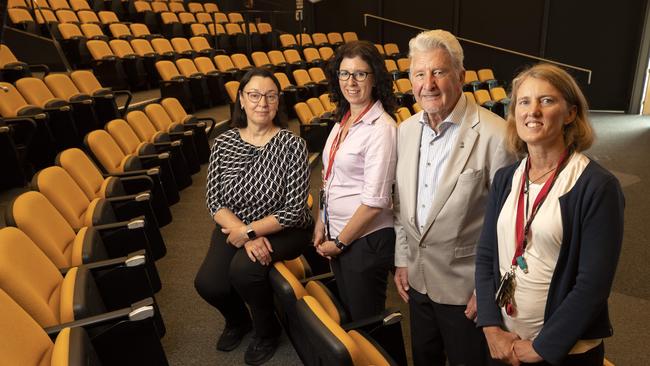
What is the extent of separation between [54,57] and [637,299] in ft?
16.7

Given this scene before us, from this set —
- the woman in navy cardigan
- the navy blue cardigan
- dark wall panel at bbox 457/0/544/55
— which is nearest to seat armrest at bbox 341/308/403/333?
the woman in navy cardigan

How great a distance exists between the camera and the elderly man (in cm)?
116

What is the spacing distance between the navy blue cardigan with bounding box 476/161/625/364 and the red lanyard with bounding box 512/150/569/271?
48mm

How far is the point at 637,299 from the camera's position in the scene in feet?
7.59

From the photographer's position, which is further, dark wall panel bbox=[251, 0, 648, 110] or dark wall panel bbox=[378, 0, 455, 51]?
dark wall panel bbox=[378, 0, 455, 51]

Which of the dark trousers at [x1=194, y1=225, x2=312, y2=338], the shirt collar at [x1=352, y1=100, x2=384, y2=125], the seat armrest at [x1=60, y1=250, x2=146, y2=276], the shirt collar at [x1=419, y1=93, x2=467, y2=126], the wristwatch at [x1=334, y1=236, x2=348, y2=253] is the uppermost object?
the shirt collar at [x1=419, y1=93, x2=467, y2=126]

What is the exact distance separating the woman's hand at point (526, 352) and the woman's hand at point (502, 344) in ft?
0.04

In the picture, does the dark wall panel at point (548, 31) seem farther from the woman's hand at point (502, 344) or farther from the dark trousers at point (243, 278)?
the woman's hand at point (502, 344)

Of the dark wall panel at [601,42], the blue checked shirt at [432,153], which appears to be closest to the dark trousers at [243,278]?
the blue checked shirt at [432,153]

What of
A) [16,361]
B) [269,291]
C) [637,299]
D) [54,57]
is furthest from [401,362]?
[54,57]

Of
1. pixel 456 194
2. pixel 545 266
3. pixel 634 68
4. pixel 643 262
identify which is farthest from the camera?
pixel 634 68

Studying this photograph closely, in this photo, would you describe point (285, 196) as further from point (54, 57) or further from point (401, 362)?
point (54, 57)

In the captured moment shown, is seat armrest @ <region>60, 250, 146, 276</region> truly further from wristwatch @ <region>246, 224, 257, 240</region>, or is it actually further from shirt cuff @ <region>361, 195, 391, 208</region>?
shirt cuff @ <region>361, 195, 391, 208</region>

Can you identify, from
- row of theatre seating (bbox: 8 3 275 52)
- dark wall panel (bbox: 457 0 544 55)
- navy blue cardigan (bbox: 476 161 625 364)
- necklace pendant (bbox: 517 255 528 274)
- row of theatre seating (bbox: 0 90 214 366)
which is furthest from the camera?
dark wall panel (bbox: 457 0 544 55)
